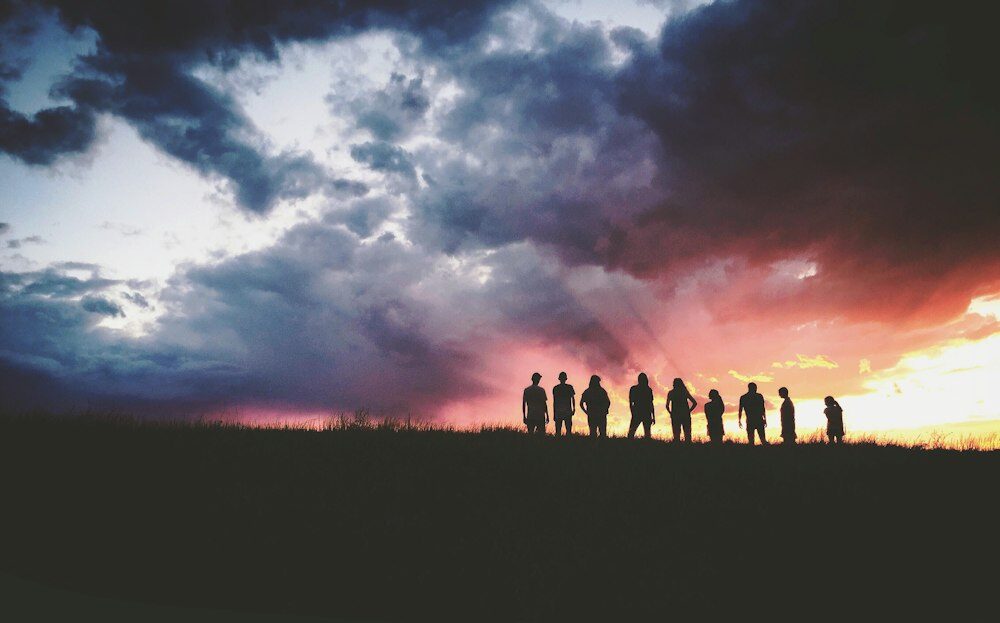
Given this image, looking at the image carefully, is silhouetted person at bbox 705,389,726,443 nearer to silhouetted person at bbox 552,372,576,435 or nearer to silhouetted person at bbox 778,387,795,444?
silhouetted person at bbox 778,387,795,444

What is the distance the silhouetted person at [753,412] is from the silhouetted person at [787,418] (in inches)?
35.3

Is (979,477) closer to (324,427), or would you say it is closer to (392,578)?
(392,578)

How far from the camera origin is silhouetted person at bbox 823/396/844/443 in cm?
1850

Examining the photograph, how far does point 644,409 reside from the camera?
17312mm

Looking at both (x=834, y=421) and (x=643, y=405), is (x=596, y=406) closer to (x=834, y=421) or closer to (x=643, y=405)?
(x=643, y=405)

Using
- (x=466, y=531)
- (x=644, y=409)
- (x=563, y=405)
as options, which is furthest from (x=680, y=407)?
(x=466, y=531)

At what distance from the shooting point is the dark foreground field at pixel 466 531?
776 cm

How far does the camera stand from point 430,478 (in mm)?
10719

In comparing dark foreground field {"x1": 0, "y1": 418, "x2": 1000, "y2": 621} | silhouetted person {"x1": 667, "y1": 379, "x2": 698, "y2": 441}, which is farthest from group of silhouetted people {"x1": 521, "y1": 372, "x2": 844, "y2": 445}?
dark foreground field {"x1": 0, "y1": 418, "x2": 1000, "y2": 621}

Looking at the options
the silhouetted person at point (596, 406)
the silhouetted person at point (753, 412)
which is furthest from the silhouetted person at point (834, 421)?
the silhouetted person at point (596, 406)

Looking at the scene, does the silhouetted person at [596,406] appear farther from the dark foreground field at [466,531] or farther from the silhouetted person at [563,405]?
the dark foreground field at [466,531]

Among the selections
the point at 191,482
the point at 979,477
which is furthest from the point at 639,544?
the point at 979,477

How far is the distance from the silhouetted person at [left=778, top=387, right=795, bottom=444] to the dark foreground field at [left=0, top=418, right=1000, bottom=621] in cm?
553

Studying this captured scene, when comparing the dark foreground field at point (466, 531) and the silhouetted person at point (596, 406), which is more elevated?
the silhouetted person at point (596, 406)
